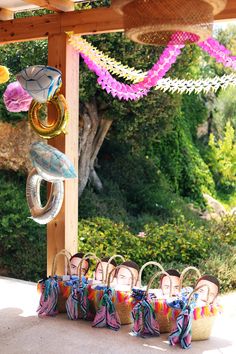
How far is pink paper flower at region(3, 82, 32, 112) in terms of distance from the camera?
477cm

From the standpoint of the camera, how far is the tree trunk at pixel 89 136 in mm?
8078

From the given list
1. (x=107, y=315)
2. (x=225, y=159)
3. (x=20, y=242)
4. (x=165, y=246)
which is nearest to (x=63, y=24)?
(x=107, y=315)

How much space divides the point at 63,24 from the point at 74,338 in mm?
2609

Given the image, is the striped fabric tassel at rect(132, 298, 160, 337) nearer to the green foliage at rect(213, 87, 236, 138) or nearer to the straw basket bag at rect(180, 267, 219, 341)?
the straw basket bag at rect(180, 267, 219, 341)

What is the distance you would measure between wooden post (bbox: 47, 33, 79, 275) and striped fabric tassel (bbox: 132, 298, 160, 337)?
39.0 inches

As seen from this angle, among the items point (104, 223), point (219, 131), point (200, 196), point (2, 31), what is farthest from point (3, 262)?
point (219, 131)

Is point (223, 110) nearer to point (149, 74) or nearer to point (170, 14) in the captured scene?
point (149, 74)

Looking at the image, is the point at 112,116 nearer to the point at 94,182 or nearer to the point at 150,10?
the point at 94,182

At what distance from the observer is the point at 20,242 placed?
7164mm

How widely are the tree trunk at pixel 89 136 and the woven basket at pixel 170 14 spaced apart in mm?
5128

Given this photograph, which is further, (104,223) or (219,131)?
(219,131)

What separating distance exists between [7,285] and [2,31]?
2540 millimetres

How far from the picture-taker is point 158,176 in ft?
32.6

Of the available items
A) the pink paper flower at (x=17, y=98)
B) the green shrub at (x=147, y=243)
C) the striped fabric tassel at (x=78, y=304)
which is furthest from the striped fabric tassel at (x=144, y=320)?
the green shrub at (x=147, y=243)
